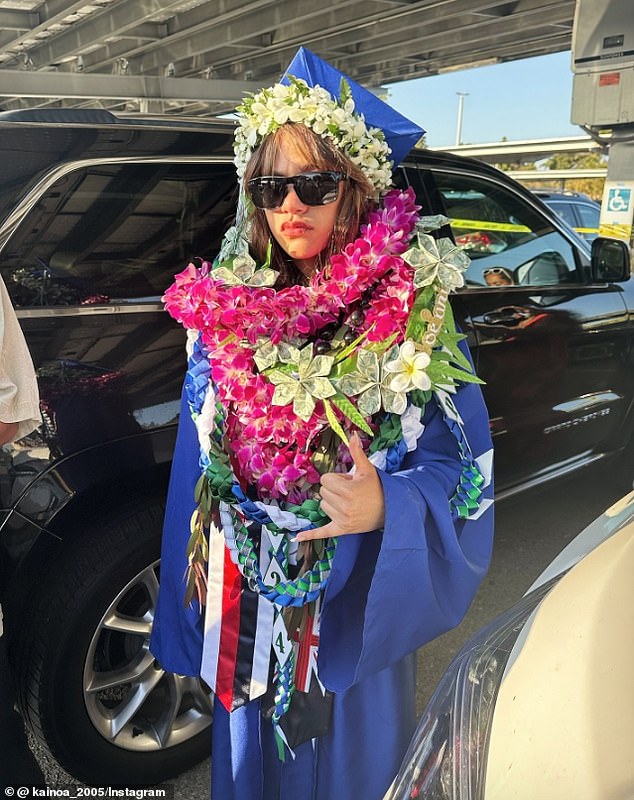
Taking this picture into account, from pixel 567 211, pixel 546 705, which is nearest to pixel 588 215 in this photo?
pixel 567 211

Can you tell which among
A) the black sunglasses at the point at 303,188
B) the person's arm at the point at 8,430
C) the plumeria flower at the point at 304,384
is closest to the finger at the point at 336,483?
the plumeria flower at the point at 304,384

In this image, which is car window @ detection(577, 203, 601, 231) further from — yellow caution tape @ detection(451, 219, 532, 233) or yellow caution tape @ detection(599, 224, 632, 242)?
yellow caution tape @ detection(451, 219, 532, 233)

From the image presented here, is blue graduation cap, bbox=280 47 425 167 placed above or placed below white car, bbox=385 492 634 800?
above

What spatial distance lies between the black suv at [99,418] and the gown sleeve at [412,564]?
0.92 m

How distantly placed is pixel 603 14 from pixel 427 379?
476cm

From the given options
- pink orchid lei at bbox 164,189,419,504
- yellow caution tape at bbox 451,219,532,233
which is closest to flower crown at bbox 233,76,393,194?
pink orchid lei at bbox 164,189,419,504

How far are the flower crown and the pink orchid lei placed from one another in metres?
0.11

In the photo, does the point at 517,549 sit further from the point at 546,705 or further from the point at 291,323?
the point at 546,705

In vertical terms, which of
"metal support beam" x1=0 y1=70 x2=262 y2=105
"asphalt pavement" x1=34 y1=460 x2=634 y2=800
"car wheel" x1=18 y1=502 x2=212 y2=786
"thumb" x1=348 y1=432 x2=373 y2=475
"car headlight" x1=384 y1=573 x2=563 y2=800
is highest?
"metal support beam" x1=0 y1=70 x2=262 y2=105

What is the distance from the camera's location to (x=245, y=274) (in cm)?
154

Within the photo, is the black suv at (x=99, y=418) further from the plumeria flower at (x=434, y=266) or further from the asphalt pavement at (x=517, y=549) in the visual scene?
the plumeria flower at (x=434, y=266)

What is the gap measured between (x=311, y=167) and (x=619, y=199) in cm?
476

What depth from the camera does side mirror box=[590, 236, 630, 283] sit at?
359cm

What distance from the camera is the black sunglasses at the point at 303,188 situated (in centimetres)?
146
